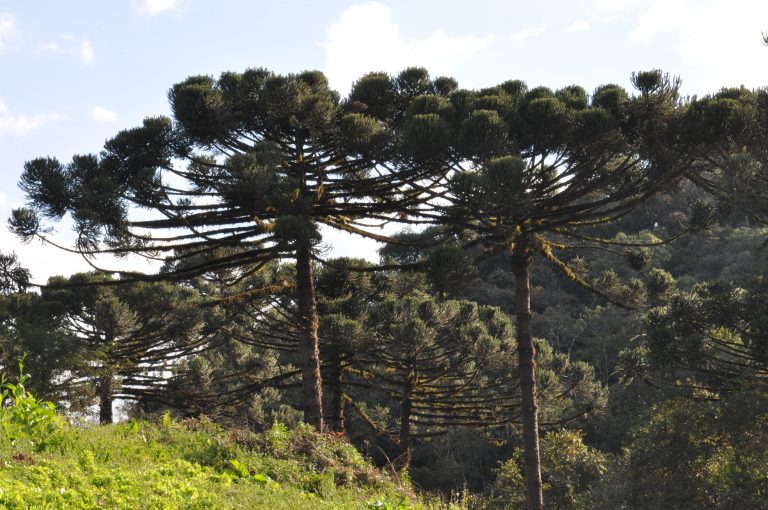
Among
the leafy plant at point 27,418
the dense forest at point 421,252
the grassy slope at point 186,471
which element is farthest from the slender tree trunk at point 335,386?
the leafy plant at point 27,418

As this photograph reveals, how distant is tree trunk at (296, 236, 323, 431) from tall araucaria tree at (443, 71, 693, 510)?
2651mm

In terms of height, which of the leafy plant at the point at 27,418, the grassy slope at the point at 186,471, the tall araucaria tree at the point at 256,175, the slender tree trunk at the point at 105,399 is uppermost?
the tall araucaria tree at the point at 256,175

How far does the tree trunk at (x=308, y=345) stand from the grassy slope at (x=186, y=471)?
2073mm

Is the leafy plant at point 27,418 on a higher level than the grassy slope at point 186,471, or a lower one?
higher

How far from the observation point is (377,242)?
47.6 ft

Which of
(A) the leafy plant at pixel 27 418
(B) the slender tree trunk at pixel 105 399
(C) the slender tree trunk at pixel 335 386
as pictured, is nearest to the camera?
(A) the leafy plant at pixel 27 418

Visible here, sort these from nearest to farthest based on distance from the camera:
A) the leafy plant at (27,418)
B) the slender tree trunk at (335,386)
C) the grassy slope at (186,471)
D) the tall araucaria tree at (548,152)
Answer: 1. the grassy slope at (186,471)
2. the leafy plant at (27,418)
3. the tall araucaria tree at (548,152)
4. the slender tree trunk at (335,386)

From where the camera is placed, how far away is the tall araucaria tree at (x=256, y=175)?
474 inches

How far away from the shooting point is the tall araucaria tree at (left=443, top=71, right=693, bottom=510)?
12453 millimetres

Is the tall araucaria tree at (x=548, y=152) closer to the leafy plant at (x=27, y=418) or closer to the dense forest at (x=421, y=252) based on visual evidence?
the dense forest at (x=421, y=252)

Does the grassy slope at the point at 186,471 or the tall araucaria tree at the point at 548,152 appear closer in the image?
the grassy slope at the point at 186,471

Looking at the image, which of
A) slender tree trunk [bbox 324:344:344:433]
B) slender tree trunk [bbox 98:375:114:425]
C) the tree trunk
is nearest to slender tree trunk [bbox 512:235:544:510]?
the tree trunk

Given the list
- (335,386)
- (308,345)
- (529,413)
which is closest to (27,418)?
(308,345)

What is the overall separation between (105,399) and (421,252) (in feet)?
33.1
